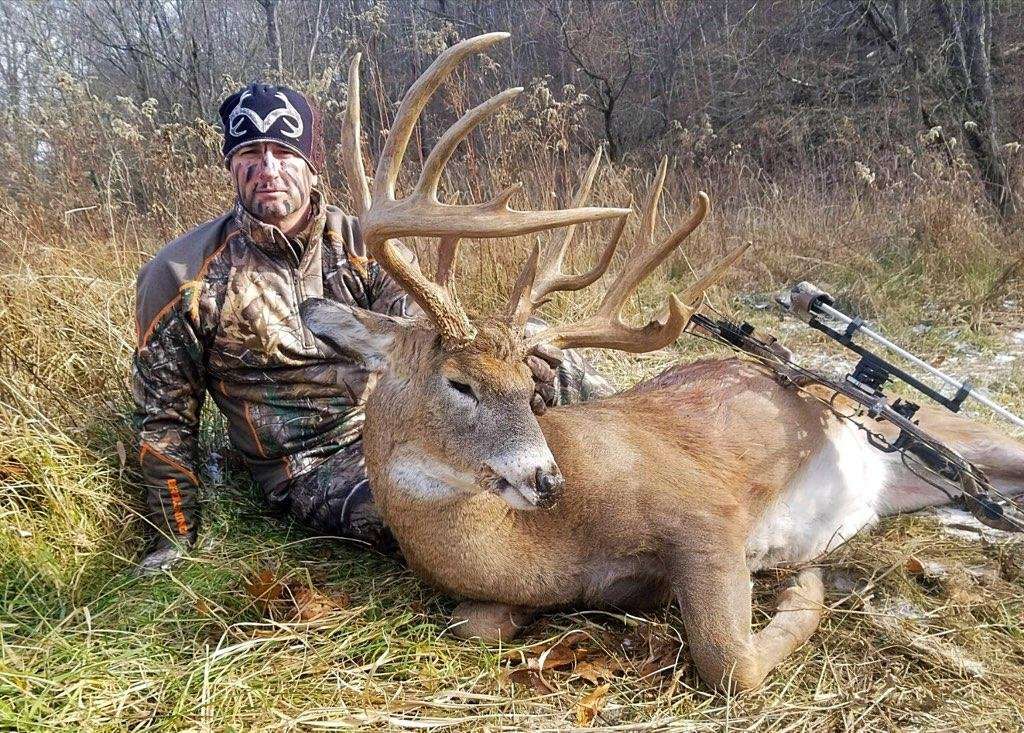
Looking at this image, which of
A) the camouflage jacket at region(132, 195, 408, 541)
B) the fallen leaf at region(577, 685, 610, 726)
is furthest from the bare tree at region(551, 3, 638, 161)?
the fallen leaf at region(577, 685, 610, 726)

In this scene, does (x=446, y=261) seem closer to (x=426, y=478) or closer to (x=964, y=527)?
(x=426, y=478)

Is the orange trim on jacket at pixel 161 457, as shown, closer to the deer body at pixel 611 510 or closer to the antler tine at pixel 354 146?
the deer body at pixel 611 510

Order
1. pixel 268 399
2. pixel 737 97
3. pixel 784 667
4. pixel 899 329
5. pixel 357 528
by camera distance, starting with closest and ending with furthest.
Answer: pixel 784 667, pixel 357 528, pixel 268 399, pixel 899 329, pixel 737 97

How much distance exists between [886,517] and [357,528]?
239 cm

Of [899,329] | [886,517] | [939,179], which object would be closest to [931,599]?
[886,517]

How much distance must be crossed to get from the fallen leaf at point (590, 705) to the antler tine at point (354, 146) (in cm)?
171

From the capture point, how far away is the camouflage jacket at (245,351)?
3477mm

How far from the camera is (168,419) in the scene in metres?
3.54

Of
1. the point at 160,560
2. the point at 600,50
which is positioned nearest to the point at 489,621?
the point at 160,560

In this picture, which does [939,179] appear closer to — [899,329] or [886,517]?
[899,329]

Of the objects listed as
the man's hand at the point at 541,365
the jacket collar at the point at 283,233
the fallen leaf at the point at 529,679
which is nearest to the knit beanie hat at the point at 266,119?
the jacket collar at the point at 283,233

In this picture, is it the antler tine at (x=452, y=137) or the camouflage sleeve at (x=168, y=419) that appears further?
the camouflage sleeve at (x=168, y=419)

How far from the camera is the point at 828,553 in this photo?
3.18 m

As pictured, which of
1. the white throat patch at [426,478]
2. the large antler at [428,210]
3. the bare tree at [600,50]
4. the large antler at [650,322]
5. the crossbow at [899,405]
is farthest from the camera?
the bare tree at [600,50]
